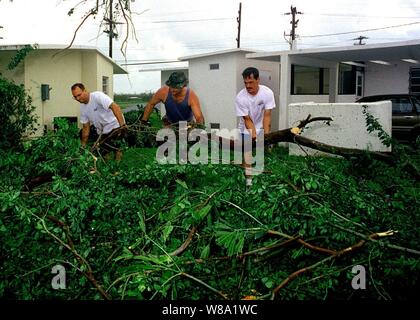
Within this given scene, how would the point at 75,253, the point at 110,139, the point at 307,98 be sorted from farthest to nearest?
the point at 307,98, the point at 110,139, the point at 75,253

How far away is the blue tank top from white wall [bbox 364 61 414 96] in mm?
16500

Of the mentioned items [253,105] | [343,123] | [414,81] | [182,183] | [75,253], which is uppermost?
[414,81]

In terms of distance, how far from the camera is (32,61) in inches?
668

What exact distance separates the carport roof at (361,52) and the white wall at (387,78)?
3.20 metres

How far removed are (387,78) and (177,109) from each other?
55.4 ft

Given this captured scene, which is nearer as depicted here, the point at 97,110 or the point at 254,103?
the point at 254,103

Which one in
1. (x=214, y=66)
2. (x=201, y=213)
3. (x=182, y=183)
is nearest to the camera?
(x=201, y=213)

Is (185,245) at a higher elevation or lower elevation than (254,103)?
lower

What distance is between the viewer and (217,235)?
9.90ft

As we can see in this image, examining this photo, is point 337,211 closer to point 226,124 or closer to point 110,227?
point 110,227

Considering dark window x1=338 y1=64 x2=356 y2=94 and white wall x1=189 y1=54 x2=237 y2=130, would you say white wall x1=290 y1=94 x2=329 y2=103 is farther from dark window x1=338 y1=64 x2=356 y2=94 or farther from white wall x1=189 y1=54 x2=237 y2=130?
dark window x1=338 y1=64 x2=356 y2=94

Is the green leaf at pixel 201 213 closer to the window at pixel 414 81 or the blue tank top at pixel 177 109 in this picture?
the blue tank top at pixel 177 109

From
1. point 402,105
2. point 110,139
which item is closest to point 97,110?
point 110,139

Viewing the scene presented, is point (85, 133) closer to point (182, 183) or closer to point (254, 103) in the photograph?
point (254, 103)
